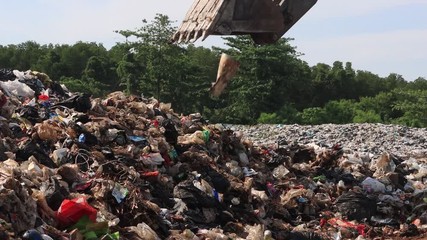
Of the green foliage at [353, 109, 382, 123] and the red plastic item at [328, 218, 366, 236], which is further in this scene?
the green foliage at [353, 109, 382, 123]

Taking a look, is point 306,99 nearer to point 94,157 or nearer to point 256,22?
point 94,157

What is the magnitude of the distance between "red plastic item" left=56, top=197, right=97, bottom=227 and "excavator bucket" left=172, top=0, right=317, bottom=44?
6.00 ft

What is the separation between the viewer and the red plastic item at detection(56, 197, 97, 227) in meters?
5.22

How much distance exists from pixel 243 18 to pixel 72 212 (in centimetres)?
227

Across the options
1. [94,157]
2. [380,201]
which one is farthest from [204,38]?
[380,201]

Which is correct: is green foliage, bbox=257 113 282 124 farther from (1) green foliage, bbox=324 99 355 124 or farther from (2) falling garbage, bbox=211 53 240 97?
(2) falling garbage, bbox=211 53 240 97

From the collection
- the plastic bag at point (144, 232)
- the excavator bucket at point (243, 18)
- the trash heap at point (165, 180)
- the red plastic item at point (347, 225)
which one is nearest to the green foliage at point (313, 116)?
the trash heap at point (165, 180)

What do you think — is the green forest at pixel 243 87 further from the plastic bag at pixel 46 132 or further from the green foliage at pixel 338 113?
the plastic bag at pixel 46 132

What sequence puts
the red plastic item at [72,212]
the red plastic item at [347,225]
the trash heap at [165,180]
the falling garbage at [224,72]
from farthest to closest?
the red plastic item at [347,225] → the trash heap at [165,180] → the red plastic item at [72,212] → the falling garbage at [224,72]

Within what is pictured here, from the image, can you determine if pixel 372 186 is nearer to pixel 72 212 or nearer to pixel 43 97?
pixel 43 97

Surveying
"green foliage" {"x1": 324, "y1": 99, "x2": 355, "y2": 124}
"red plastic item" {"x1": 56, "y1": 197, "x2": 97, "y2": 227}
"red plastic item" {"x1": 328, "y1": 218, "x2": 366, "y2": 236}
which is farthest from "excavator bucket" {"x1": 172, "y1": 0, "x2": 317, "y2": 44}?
"green foliage" {"x1": 324, "y1": 99, "x2": 355, "y2": 124}

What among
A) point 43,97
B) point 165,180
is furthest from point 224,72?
point 43,97

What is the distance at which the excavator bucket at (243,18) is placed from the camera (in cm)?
381

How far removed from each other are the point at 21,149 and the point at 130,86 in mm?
25585
